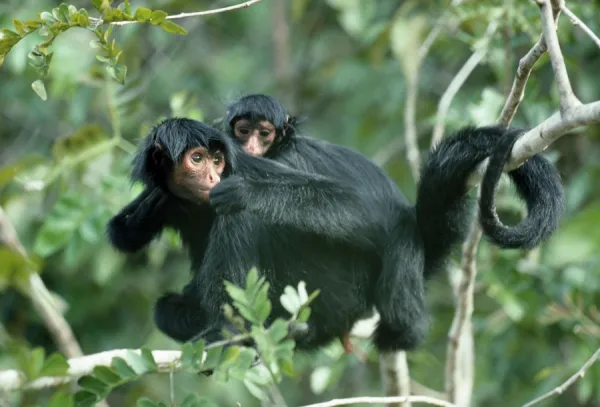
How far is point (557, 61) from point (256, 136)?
8.08 ft

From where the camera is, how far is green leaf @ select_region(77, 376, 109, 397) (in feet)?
10.1

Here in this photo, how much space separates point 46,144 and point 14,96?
994mm

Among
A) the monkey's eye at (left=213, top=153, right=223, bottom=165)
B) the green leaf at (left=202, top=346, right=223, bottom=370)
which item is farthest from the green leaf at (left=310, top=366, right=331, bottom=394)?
the green leaf at (left=202, top=346, right=223, bottom=370)

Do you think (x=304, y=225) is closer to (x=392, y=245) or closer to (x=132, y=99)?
(x=392, y=245)

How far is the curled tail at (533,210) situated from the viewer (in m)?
3.96

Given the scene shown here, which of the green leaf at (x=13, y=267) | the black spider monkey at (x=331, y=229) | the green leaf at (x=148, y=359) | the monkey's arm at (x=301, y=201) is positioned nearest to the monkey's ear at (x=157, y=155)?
the black spider monkey at (x=331, y=229)

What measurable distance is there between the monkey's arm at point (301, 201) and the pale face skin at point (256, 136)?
19.2 inches

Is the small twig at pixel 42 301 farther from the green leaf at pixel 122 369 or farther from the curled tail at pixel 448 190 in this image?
the green leaf at pixel 122 369

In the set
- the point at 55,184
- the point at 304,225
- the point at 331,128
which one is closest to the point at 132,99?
the point at 55,184

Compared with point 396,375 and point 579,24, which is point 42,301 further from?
point 579,24

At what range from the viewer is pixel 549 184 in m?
4.25

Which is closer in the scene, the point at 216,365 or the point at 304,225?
the point at 216,365

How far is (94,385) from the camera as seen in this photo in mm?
3094

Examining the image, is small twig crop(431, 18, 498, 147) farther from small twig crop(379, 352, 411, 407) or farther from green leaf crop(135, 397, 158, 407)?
green leaf crop(135, 397, 158, 407)
